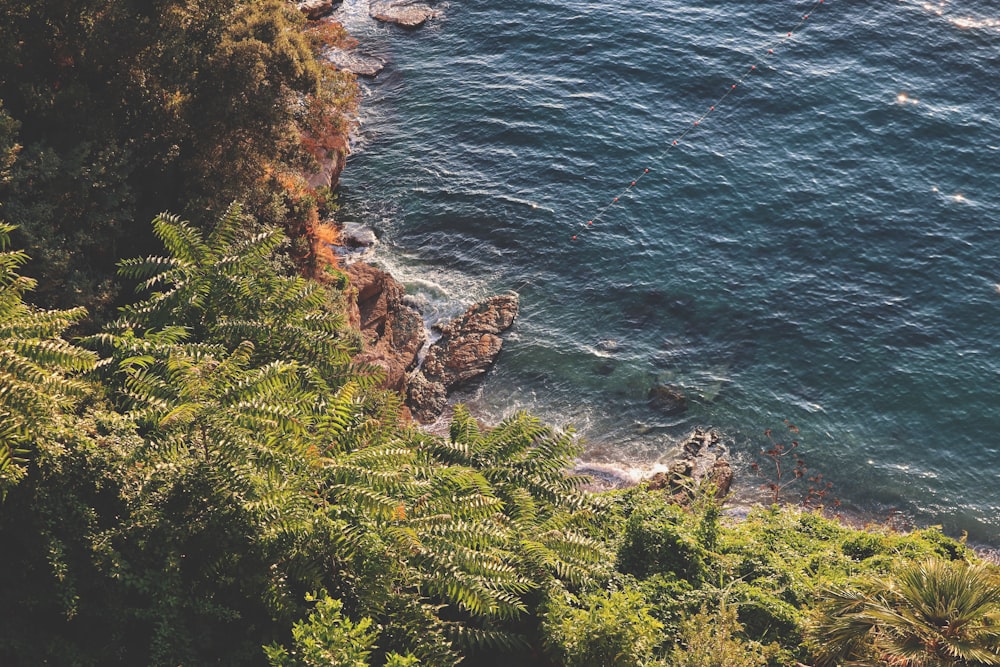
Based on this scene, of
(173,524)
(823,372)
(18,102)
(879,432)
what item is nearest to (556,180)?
Result: (823,372)

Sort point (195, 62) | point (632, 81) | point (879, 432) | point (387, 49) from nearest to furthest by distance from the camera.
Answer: point (195, 62) < point (879, 432) < point (632, 81) < point (387, 49)

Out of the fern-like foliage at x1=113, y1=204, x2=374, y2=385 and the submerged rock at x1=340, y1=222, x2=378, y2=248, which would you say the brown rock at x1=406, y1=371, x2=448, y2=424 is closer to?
the submerged rock at x1=340, y1=222, x2=378, y2=248

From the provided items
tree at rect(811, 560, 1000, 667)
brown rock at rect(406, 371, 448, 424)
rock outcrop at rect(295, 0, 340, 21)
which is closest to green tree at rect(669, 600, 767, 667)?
tree at rect(811, 560, 1000, 667)

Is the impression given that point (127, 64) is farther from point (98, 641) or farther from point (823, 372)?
point (823, 372)

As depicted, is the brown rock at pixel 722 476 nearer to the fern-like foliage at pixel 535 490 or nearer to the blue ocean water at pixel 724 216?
the blue ocean water at pixel 724 216

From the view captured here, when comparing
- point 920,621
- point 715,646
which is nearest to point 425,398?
point 715,646

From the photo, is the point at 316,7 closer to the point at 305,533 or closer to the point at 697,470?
the point at 697,470
